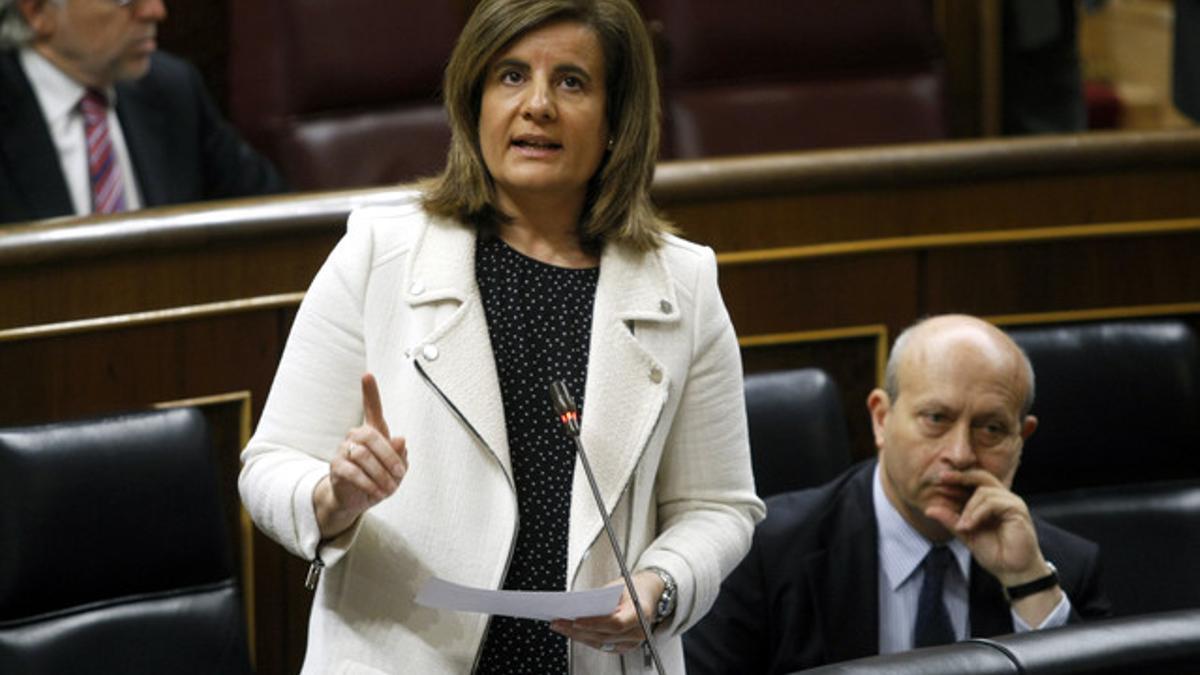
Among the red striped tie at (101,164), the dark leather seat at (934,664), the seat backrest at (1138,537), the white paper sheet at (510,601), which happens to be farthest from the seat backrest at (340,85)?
the dark leather seat at (934,664)

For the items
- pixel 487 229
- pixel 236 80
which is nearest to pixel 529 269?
pixel 487 229

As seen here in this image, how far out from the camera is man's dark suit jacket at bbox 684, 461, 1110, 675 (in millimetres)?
1190

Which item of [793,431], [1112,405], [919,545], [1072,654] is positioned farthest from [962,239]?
[1072,654]

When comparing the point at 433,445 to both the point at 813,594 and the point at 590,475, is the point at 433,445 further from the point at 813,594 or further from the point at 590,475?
the point at 813,594

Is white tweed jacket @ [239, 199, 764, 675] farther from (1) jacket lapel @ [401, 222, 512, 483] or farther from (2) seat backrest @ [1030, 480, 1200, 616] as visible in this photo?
(2) seat backrest @ [1030, 480, 1200, 616]

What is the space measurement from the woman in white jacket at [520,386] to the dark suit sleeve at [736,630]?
210 mm

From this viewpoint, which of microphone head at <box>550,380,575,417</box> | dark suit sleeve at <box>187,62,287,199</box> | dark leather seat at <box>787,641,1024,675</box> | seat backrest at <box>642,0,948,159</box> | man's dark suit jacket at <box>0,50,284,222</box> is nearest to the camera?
dark leather seat at <box>787,641,1024,675</box>

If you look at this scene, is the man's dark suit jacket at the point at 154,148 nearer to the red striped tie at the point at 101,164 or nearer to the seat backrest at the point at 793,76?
the red striped tie at the point at 101,164

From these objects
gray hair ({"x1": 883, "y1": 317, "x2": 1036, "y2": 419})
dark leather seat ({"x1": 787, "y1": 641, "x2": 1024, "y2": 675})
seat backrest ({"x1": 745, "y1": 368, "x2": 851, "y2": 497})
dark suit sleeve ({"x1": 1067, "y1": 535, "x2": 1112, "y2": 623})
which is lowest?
dark suit sleeve ({"x1": 1067, "y1": 535, "x2": 1112, "y2": 623})

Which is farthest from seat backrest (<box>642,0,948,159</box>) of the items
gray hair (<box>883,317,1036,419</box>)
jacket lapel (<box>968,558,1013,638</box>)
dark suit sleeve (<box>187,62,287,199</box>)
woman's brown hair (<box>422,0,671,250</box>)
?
woman's brown hair (<box>422,0,671,250</box>)

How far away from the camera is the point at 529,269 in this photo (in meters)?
0.95

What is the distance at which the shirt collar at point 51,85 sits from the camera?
164 centimetres

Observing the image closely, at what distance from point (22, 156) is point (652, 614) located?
A: 2.90 feet

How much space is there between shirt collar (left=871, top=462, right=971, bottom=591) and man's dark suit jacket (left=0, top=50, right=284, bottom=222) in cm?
72
